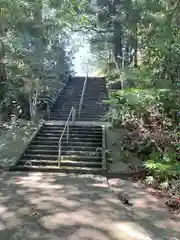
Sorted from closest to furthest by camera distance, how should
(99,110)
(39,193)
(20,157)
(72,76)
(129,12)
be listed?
(39,193) < (20,157) < (129,12) < (99,110) < (72,76)

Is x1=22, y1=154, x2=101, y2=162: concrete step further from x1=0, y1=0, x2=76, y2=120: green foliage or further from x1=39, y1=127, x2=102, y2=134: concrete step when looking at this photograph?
x1=0, y1=0, x2=76, y2=120: green foliage

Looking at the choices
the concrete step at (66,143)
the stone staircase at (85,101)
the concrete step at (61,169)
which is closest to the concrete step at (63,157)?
the concrete step at (61,169)

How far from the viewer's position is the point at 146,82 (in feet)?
31.3

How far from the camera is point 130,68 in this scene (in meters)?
12.9

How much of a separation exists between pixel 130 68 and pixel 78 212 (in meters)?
8.75

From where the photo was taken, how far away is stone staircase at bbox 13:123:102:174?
28.6 feet

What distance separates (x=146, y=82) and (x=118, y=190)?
3882mm

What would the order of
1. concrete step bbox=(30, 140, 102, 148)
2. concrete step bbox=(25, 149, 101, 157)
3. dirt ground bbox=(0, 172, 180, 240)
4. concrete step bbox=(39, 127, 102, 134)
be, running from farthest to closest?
concrete step bbox=(39, 127, 102, 134) → concrete step bbox=(30, 140, 102, 148) → concrete step bbox=(25, 149, 101, 157) → dirt ground bbox=(0, 172, 180, 240)

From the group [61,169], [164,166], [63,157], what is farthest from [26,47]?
[164,166]

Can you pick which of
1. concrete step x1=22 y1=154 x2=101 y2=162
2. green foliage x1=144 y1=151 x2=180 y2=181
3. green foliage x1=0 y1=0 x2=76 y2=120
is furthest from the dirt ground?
green foliage x1=0 y1=0 x2=76 y2=120

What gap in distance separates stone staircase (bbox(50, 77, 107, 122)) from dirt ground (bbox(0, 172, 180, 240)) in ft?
23.4

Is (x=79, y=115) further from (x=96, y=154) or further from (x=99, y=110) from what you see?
(x=96, y=154)

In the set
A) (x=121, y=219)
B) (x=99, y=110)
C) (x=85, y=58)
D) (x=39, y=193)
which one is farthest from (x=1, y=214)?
(x=85, y=58)

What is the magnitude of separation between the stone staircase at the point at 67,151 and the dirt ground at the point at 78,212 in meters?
0.90
